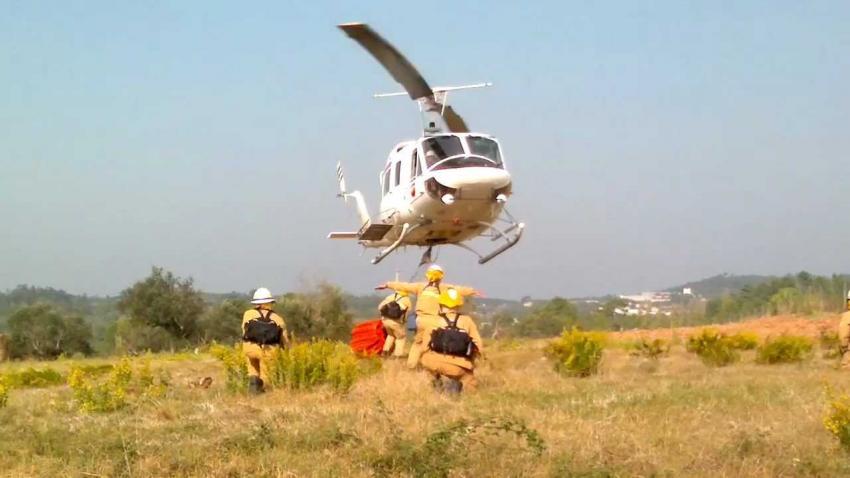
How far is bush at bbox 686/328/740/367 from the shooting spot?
61.4ft

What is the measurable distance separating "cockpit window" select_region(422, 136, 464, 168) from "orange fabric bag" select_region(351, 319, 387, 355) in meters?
4.48

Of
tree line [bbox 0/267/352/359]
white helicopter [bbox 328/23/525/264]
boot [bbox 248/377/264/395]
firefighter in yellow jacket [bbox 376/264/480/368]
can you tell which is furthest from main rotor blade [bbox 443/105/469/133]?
tree line [bbox 0/267/352/359]

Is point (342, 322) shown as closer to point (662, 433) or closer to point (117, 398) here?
point (117, 398)

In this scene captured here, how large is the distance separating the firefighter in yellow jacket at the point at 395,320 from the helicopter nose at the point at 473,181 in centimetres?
355

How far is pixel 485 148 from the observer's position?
17141mm

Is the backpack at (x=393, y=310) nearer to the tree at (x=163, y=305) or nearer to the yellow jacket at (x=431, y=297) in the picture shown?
the yellow jacket at (x=431, y=297)

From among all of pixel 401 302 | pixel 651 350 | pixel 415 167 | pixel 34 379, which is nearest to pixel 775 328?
pixel 651 350

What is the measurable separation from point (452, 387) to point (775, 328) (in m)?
20.1

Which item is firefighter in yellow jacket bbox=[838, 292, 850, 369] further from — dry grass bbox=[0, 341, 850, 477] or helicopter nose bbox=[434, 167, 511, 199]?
helicopter nose bbox=[434, 167, 511, 199]

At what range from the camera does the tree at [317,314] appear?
99.8 feet

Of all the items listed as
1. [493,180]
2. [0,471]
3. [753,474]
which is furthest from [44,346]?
[753,474]

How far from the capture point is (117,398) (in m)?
11.5

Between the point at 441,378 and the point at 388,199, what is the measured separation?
7.32 meters

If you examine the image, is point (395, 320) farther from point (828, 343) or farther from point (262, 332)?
point (828, 343)
